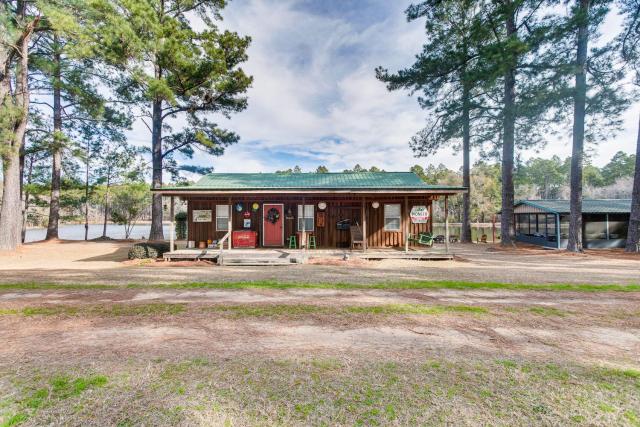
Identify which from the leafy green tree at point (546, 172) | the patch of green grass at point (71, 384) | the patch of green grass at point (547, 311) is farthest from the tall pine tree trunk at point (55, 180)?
the leafy green tree at point (546, 172)

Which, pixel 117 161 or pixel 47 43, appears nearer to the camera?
pixel 47 43

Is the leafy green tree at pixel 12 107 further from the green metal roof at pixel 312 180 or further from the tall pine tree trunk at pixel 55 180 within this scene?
the green metal roof at pixel 312 180

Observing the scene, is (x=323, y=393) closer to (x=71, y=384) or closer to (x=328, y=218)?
(x=71, y=384)

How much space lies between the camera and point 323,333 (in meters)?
3.87

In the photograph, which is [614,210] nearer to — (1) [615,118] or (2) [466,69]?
(1) [615,118]

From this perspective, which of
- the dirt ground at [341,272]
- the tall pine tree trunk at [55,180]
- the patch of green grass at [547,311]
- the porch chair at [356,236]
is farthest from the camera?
the tall pine tree trunk at [55,180]

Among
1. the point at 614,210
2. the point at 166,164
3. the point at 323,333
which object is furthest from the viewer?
the point at 166,164

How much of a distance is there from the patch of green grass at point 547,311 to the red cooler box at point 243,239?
397 inches

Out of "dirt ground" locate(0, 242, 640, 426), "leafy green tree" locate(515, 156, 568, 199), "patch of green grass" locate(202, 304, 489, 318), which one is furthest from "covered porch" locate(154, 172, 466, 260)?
"leafy green tree" locate(515, 156, 568, 199)

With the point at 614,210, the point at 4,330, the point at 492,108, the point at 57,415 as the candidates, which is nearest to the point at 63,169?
the point at 4,330

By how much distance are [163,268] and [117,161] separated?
50.8 feet

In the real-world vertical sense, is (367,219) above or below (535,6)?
below

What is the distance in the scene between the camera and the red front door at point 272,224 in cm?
1269

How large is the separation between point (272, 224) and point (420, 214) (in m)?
6.84
